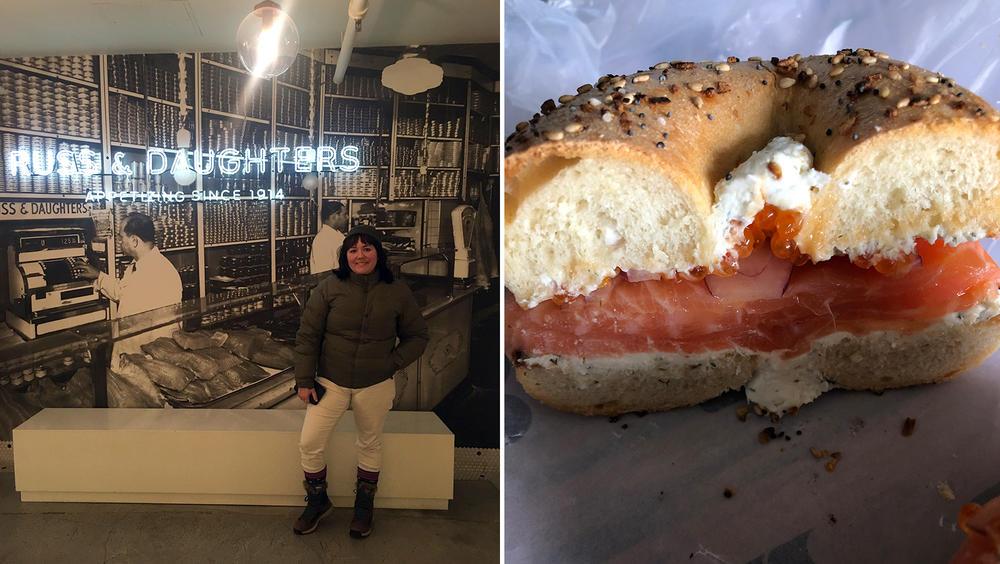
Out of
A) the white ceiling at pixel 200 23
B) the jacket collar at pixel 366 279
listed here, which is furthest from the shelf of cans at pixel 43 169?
the jacket collar at pixel 366 279

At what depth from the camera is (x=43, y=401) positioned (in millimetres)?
1572

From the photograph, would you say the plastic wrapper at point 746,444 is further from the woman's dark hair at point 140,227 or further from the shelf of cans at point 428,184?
the woman's dark hair at point 140,227

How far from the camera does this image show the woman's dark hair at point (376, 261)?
1492 millimetres

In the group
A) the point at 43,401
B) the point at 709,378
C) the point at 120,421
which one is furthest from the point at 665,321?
the point at 43,401

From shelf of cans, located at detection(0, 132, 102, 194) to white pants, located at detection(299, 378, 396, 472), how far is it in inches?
29.8

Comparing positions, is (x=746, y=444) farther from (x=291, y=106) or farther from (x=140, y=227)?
(x=140, y=227)

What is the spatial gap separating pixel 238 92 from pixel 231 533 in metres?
1.09

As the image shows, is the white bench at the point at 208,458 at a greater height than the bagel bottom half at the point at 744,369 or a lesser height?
lesser

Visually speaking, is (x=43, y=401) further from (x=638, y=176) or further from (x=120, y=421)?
(x=638, y=176)

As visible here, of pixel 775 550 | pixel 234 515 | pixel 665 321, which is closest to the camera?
pixel 775 550

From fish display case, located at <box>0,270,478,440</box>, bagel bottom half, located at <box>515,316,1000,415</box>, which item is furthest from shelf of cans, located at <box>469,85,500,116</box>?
bagel bottom half, located at <box>515,316,1000,415</box>

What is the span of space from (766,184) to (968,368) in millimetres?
632

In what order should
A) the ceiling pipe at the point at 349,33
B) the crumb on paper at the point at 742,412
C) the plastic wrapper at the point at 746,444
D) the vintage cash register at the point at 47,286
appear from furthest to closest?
the vintage cash register at the point at 47,286
the ceiling pipe at the point at 349,33
the crumb on paper at the point at 742,412
the plastic wrapper at the point at 746,444

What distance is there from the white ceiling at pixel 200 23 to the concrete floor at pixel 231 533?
3.61 feet
